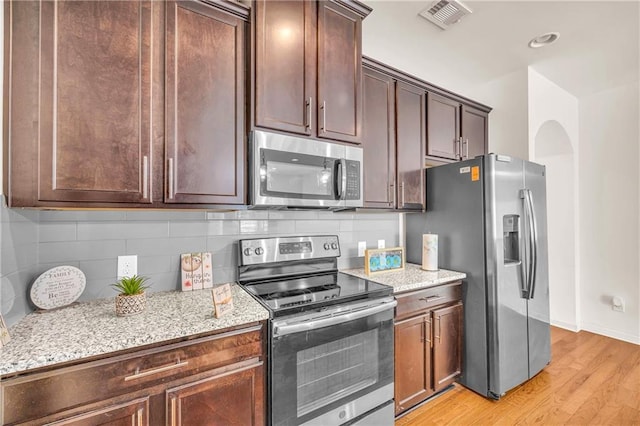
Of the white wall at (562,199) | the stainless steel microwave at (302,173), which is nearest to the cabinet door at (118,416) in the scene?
the stainless steel microwave at (302,173)

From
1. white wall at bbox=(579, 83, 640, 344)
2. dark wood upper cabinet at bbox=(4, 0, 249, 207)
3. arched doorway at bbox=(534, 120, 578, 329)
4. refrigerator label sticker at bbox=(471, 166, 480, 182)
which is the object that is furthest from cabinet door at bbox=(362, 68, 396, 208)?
white wall at bbox=(579, 83, 640, 344)

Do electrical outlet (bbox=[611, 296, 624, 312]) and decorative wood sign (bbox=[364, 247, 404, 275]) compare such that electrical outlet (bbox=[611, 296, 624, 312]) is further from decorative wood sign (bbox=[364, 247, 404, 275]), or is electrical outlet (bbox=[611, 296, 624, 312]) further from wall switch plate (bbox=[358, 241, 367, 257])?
wall switch plate (bbox=[358, 241, 367, 257])

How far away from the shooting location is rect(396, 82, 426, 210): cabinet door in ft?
7.73

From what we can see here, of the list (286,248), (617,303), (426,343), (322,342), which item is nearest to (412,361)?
(426,343)

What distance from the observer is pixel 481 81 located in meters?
3.11

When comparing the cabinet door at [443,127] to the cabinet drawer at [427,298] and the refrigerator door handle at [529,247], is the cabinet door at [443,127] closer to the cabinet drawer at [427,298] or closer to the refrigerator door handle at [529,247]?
the refrigerator door handle at [529,247]

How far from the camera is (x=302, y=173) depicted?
1730mm

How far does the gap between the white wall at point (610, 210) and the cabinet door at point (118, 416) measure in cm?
441

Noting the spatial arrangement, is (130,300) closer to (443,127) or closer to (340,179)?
(340,179)

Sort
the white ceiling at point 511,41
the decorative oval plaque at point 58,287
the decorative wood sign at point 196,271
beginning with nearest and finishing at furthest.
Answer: the decorative oval plaque at point 58,287 < the decorative wood sign at point 196,271 < the white ceiling at point 511,41

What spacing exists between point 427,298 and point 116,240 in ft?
6.38

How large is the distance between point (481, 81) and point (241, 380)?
11.4 ft

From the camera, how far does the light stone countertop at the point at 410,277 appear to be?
1.92 metres

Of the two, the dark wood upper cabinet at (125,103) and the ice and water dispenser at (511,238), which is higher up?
the dark wood upper cabinet at (125,103)
